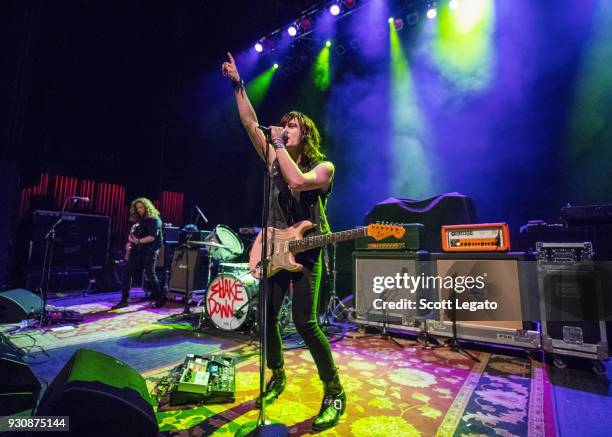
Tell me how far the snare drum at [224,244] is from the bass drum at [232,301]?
863mm

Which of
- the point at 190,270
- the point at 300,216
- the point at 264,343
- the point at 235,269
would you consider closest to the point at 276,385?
the point at 264,343

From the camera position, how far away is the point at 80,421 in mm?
1318

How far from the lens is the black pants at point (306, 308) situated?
2.09m

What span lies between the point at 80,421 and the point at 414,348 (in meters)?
3.49

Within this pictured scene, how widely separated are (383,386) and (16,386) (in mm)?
2500

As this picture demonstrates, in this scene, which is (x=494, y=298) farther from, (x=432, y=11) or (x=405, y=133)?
(x=432, y=11)

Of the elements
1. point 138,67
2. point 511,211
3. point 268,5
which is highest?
point 268,5

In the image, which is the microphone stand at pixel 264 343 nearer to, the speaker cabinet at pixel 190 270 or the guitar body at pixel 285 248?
the guitar body at pixel 285 248

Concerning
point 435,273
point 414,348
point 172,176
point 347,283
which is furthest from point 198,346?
point 172,176

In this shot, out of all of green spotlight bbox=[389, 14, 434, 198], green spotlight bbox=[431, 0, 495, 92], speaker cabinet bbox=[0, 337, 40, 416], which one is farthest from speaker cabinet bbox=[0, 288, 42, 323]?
green spotlight bbox=[431, 0, 495, 92]

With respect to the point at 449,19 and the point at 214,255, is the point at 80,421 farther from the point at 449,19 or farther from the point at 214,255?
the point at 449,19

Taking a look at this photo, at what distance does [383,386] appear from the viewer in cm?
274

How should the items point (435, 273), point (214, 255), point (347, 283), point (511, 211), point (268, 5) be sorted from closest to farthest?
point (435, 273)
point (214, 255)
point (511, 211)
point (347, 283)
point (268, 5)

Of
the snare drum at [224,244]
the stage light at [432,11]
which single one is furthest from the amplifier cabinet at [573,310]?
the stage light at [432,11]
